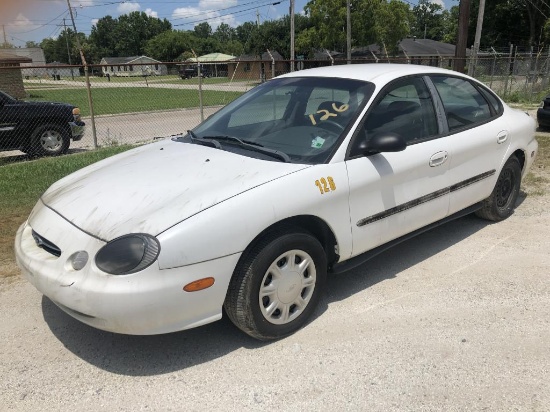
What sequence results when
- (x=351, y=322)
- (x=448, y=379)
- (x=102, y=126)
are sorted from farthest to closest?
(x=102, y=126) < (x=351, y=322) < (x=448, y=379)

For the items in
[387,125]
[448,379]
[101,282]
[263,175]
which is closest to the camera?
[101,282]

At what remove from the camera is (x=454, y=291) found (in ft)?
12.2

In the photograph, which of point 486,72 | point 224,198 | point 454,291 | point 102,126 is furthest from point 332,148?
point 486,72

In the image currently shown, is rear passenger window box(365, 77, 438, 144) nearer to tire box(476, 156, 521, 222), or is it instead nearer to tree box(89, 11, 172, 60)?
tire box(476, 156, 521, 222)

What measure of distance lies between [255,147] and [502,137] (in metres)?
2.60

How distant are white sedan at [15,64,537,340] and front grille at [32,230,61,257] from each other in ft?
0.04

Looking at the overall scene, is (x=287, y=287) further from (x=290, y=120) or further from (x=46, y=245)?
(x=46, y=245)

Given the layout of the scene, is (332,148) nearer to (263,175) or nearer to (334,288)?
(263,175)

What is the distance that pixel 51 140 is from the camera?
940 centimetres

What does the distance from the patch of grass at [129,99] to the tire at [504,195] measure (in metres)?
16.5

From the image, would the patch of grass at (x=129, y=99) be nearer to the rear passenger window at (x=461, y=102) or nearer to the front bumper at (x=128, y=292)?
the rear passenger window at (x=461, y=102)

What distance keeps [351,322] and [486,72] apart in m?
23.2

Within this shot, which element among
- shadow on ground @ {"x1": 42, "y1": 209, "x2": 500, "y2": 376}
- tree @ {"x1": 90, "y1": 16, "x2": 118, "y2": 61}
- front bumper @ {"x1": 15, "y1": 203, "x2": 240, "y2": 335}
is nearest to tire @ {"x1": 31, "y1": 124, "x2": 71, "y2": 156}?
shadow on ground @ {"x1": 42, "y1": 209, "x2": 500, "y2": 376}

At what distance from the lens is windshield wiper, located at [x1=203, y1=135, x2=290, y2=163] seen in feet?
10.7
